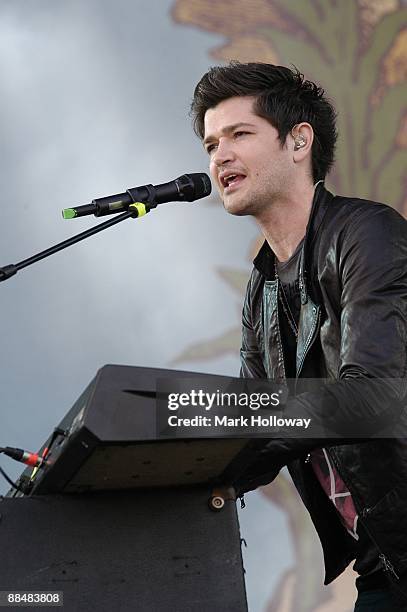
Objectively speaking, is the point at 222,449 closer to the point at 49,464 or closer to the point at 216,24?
the point at 49,464

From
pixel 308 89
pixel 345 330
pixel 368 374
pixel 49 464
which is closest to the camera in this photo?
pixel 49 464

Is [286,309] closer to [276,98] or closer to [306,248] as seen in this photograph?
[306,248]

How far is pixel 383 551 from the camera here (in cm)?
161

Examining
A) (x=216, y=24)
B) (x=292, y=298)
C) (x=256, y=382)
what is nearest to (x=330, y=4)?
(x=216, y=24)

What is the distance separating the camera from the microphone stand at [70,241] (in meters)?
1.64

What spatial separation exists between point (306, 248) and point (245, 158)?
217mm

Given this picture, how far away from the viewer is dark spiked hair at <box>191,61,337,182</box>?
1949 mm

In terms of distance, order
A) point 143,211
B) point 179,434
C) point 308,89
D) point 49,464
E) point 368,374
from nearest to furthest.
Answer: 1. point 179,434
2. point 49,464
3. point 368,374
4. point 143,211
5. point 308,89

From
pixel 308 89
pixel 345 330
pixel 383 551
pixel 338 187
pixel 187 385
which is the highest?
pixel 338 187

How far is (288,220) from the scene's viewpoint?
189 cm

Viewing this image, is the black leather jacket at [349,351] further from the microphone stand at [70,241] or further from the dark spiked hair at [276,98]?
the microphone stand at [70,241]

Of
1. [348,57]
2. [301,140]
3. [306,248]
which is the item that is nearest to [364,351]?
[306,248]

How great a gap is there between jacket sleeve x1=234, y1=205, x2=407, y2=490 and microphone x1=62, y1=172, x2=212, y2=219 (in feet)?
1.10

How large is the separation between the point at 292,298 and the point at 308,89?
52cm
